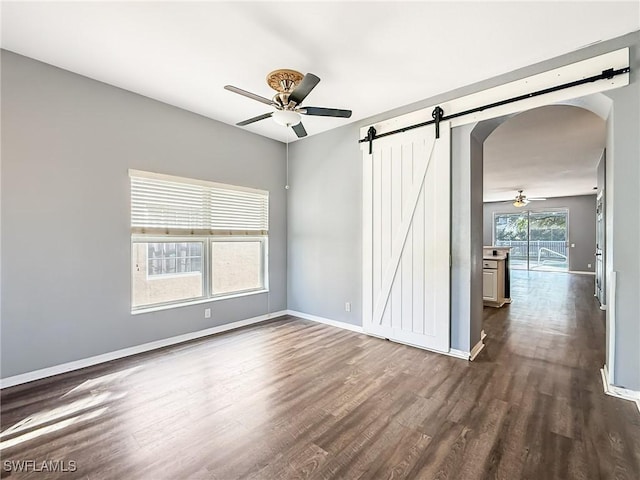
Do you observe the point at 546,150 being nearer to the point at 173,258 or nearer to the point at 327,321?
the point at 327,321

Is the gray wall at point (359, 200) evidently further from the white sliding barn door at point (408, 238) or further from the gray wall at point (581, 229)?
the gray wall at point (581, 229)

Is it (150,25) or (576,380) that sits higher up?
(150,25)

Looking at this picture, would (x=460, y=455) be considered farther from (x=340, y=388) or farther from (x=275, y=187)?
(x=275, y=187)

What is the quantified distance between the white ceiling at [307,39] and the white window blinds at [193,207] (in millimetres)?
1072

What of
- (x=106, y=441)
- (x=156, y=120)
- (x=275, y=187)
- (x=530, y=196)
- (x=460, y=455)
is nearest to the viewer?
(x=460, y=455)

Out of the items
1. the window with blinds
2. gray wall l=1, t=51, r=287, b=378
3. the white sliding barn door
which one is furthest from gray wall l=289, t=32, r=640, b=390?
gray wall l=1, t=51, r=287, b=378

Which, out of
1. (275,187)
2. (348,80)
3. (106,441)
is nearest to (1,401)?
(106,441)

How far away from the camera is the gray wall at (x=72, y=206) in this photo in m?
2.62

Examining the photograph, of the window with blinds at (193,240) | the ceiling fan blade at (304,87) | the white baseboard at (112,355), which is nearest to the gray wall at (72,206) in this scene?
the white baseboard at (112,355)

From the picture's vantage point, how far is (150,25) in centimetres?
226

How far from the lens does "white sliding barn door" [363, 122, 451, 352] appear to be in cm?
331

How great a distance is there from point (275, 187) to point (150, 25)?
2798mm

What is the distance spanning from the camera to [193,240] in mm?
3938

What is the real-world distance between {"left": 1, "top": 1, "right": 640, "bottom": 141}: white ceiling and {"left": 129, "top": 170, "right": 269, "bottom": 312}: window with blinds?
1.22m
